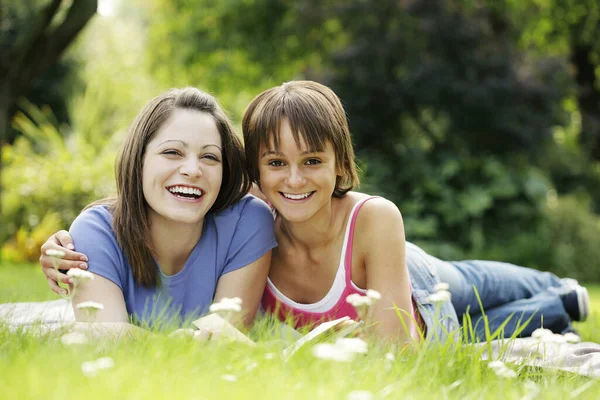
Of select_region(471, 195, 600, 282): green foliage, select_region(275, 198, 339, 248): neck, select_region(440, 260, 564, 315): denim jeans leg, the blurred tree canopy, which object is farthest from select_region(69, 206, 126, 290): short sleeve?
select_region(471, 195, 600, 282): green foliage

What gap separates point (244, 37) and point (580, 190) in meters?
7.57

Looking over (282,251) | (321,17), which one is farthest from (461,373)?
(321,17)

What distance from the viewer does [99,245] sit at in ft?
9.29

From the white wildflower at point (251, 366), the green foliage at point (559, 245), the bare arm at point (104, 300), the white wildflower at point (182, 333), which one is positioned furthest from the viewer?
the green foliage at point (559, 245)

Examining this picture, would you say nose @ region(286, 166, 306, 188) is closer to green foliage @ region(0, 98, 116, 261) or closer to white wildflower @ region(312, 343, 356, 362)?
white wildflower @ region(312, 343, 356, 362)

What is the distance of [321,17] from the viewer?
11.6m

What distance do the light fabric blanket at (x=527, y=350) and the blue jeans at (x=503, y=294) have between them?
26.4 inches

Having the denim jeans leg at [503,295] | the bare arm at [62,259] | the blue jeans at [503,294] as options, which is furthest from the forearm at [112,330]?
the denim jeans leg at [503,295]

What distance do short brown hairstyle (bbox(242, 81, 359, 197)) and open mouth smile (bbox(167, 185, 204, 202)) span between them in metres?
0.34

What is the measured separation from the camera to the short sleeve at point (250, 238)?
3061 mm

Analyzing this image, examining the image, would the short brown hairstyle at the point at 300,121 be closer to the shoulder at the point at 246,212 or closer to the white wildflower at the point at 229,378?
the shoulder at the point at 246,212

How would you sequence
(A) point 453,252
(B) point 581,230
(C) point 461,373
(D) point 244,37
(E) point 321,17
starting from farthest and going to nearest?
1. (D) point 244,37
2. (E) point 321,17
3. (B) point 581,230
4. (A) point 453,252
5. (C) point 461,373

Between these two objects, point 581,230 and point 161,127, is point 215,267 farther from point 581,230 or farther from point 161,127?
point 581,230

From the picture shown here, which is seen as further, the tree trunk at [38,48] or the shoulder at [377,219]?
the tree trunk at [38,48]
